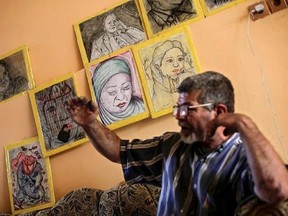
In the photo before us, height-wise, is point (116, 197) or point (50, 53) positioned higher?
point (50, 53)

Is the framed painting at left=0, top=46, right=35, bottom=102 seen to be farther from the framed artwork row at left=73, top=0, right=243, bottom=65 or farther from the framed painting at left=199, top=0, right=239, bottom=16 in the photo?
the framed painting at left=199, top=0, right=239, bottom=16

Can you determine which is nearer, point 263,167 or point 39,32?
point 263,167

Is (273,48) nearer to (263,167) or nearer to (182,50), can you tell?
(182,50)

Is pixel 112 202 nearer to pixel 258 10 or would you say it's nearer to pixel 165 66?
pixel 165 66

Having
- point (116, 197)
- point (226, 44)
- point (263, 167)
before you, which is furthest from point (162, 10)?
point (263, 167)

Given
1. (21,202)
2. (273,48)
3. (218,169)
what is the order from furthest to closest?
1. (21,202)
2. (273,48)
3. (218,169)

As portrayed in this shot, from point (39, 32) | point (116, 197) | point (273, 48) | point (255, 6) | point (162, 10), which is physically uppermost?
point (39, 32)

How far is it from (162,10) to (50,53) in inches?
34.1

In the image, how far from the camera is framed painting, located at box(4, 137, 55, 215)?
85.0 inches

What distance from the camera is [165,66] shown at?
1.88 metres

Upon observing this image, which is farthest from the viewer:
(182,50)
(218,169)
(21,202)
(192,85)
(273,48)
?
(21,202)

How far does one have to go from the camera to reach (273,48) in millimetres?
1668

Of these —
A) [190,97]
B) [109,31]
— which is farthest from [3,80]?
[190,97]

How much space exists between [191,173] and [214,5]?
3.44 feet
